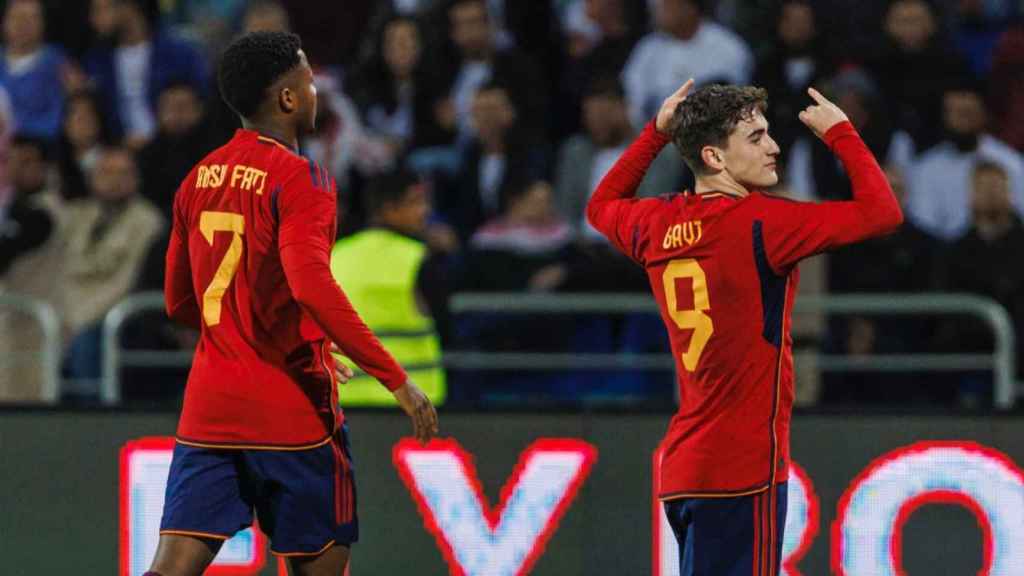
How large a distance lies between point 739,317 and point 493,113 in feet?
19.3

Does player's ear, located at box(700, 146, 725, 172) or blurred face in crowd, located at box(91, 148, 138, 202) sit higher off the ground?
blurred face in crowd, located at box(91, 148, 138, 202)

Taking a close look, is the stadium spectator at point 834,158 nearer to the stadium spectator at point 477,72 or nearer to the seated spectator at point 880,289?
the seated spectator at point 880,289

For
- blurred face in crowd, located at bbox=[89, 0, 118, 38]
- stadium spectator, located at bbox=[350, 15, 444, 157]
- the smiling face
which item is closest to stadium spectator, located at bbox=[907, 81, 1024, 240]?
stadium spectator, located at bbox=[350, 15, 444, 157]

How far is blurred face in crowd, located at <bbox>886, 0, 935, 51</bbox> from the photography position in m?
11.7

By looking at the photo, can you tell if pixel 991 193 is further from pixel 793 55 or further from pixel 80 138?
pixel 80 138

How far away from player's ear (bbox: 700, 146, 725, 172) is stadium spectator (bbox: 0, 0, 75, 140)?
7589 millimetres

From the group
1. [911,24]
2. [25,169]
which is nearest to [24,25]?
[25,169]

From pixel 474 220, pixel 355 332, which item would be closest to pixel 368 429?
pixel 355 332

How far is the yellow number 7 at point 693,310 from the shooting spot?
18.8 ft

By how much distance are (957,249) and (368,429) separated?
397cm

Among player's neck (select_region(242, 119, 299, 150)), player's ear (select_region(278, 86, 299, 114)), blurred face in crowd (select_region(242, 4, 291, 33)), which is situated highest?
blurred face in crowd (select_region(242, 4, 291, 33))

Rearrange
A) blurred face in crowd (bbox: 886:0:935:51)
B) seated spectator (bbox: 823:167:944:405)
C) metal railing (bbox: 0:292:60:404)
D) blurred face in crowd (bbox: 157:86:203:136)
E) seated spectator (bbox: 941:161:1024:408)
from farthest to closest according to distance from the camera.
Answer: blurred face in crowd (bbox: 157:86:203:136) < blurred face in crowd (bbox: 886:0:935:51) < seated spectator (bbox: 823:167:944:405) < seated spectator (bbox: 941:161:1024:408) < metal railing (bbox: 0:292:60:404)

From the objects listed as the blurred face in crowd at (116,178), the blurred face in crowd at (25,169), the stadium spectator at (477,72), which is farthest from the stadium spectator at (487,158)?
the blurred face in crowd at (25,169)

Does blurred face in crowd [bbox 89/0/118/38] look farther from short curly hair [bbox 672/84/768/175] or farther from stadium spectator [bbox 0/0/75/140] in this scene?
short curly hair [bbox 672/84/768/175]
